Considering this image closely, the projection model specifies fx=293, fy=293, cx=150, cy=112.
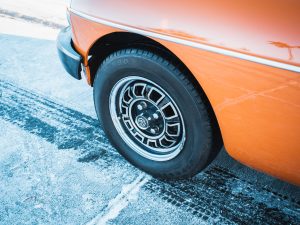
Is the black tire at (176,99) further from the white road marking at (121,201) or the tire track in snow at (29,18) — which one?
the tire track in snow at (29,18)

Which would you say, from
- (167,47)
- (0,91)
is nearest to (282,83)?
(167,47)

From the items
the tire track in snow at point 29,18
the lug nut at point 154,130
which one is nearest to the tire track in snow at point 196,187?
the lug nut at point 154,130

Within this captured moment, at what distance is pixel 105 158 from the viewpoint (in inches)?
92.0

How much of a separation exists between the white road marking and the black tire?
12 centimetres

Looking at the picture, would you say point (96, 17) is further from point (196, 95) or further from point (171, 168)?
point (171, 168)

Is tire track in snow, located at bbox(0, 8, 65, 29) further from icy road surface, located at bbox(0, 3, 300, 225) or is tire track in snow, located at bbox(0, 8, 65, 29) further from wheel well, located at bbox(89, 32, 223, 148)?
wheel well, located at bbox(89, 32, 223, 148)

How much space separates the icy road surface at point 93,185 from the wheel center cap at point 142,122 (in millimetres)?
368

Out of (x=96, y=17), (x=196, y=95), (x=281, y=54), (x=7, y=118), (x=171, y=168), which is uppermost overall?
(x=281, y=54)

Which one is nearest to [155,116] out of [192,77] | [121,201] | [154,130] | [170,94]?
[154,130]

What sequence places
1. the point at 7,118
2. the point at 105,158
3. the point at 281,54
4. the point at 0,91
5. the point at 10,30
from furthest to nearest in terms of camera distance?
the point at 10,30, the point at 0,91, the point at 7,118, the point at 105,158, the point at 281,54

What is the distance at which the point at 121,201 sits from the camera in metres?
2.01

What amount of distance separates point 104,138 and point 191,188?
34.8 inches

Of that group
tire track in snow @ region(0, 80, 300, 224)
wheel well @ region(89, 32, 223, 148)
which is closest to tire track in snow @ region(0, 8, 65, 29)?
tire track in snow @ region(0, 80, 300, 224)

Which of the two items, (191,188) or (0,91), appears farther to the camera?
(0,91)
